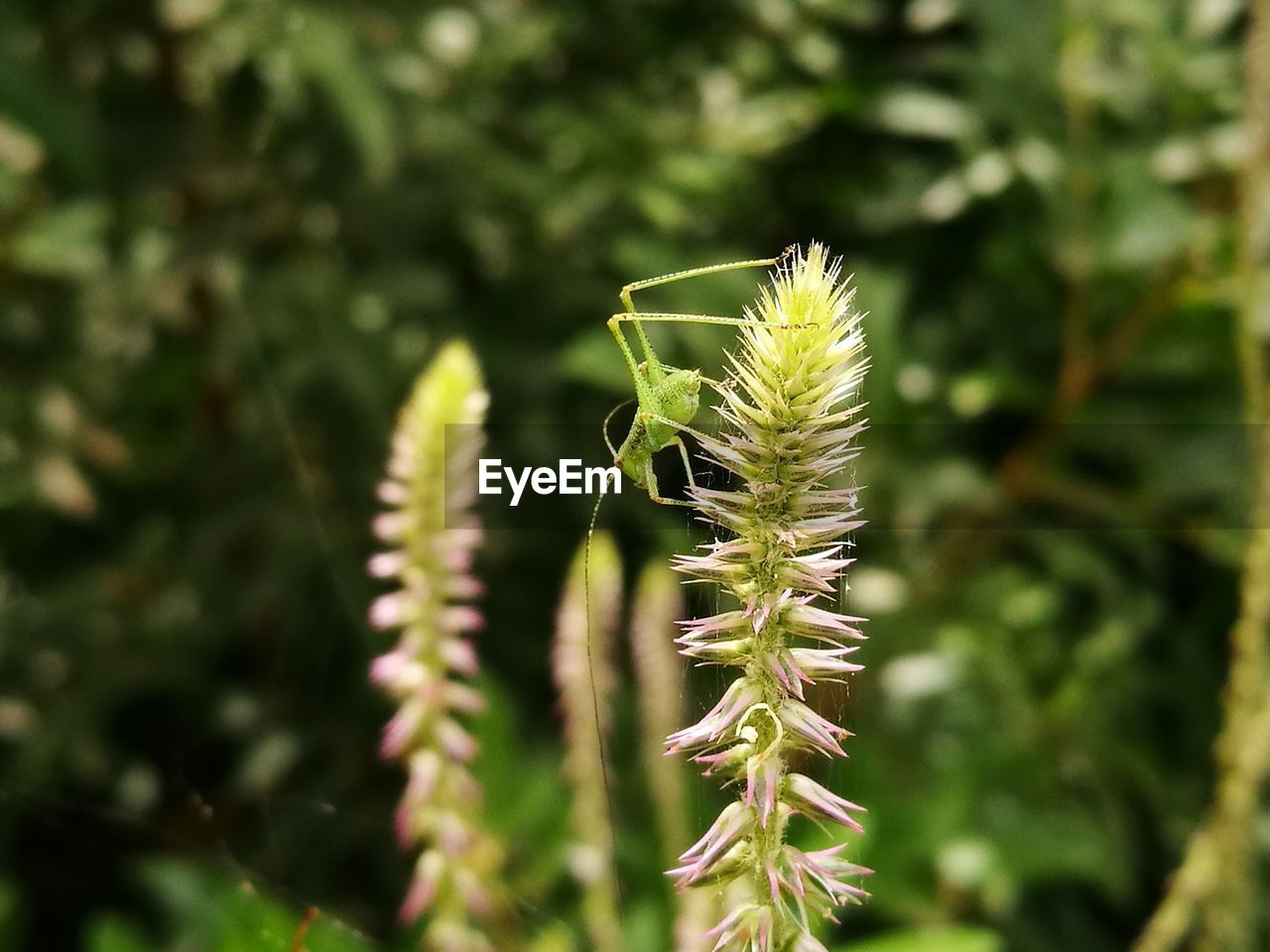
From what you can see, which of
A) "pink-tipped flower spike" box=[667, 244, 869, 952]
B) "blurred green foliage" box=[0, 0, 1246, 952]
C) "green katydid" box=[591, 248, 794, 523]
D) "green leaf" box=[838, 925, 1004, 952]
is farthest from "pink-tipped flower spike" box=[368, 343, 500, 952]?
"blurred green foliage" box=[0, 0, 1246, 952]

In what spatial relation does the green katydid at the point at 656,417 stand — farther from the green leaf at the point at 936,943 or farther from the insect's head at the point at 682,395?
the green leaf at the point at 936,943

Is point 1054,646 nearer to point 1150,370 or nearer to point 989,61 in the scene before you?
point 1150,370

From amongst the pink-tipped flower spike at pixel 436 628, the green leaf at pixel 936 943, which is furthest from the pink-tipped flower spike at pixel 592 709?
the green leaf at pixel 936 943

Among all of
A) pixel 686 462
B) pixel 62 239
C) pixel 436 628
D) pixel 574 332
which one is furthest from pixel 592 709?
pixel 62 239

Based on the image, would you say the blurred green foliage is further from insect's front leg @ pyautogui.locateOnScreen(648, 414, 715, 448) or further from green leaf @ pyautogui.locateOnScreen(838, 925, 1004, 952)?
insect's front leg @ pyautogui.locateOnScreen(648, 414, 715, 448)

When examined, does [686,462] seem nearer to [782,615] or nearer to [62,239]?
[782,615]

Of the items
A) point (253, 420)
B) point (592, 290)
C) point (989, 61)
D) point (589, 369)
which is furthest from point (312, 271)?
point (989, 61)
